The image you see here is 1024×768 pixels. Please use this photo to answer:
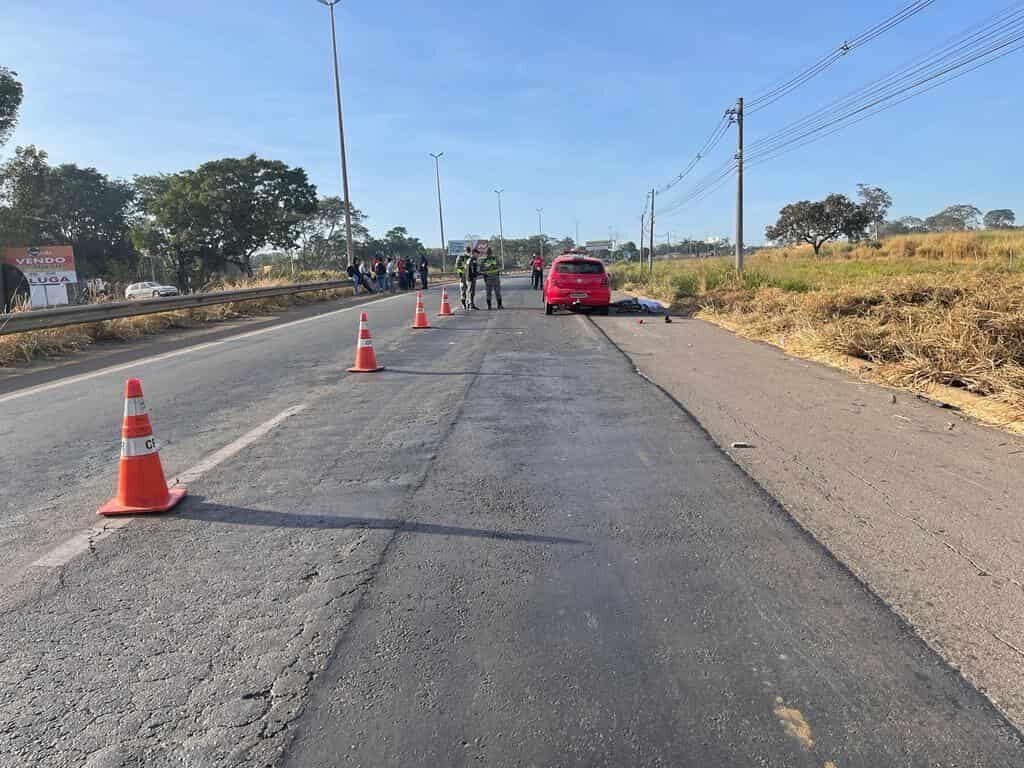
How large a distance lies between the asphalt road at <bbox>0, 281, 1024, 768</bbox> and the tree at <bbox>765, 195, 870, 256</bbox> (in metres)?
67.5

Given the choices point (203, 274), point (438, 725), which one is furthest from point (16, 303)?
point (203, 274)

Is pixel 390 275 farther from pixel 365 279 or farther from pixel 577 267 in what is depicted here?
pixel 577 267

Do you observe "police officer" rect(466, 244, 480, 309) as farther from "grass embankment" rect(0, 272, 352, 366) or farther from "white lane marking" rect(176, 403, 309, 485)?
"white lane marking" rect(176, 403, 309, 485)

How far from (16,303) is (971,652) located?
1661 cm

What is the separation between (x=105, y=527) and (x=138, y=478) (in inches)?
14.0

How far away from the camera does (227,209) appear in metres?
46.1

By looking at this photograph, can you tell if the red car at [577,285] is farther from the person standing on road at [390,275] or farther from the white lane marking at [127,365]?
the person standing on road at [390,275]

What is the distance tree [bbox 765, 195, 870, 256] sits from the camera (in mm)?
66438

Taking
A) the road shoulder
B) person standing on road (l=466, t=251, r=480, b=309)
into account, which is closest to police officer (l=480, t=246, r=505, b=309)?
person standing on road (l=466, t=251, r=480, b=309)

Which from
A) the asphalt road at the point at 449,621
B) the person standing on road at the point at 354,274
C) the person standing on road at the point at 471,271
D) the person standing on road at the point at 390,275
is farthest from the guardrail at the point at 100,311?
the person standing on road at the point at 390,275

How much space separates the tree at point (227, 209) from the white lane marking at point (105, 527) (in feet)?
144

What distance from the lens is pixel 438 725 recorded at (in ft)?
7.56

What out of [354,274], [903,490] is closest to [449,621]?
[903,490]

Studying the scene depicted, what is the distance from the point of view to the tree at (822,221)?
218 feet
